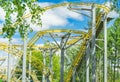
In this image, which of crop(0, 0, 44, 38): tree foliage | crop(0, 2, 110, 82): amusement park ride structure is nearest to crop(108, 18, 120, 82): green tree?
crop(0, 2, 110, 82): amusement park ride structure

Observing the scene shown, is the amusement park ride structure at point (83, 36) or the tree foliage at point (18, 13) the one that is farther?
the amusement park ride structure at point (83, 36)

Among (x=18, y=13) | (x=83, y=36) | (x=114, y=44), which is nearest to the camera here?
(x=18, y=13)

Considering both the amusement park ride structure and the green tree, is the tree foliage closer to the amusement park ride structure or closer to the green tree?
the amusement park ride structure

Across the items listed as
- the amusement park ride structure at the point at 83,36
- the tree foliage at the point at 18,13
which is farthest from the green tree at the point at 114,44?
the tree foliage at the point at 18,13

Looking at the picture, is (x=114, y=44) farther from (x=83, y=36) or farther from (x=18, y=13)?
(x=18, y=13)

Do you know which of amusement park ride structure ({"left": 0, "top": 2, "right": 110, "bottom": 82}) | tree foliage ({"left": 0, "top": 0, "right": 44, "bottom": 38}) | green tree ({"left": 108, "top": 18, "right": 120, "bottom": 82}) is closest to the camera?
tree foliage ({"left": 0, "top": 0, "right": 44, "bottom": 38})

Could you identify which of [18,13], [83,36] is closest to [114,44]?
[83,36]

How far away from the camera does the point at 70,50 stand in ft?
214

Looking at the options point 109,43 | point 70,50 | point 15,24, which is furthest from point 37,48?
point 15,24

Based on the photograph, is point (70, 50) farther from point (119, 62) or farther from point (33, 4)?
point (33, 4)

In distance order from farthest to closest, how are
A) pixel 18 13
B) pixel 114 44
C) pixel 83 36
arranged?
pixel 114 44 → pixel 83 36 → pixel 18 13

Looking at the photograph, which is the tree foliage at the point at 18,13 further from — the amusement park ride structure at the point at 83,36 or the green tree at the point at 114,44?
the green tree at the point at 114,44

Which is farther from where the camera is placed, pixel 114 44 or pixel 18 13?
pixel 114 44

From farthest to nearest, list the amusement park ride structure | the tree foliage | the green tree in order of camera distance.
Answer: the green tree, the amusement park ride structure, the tree foliage
